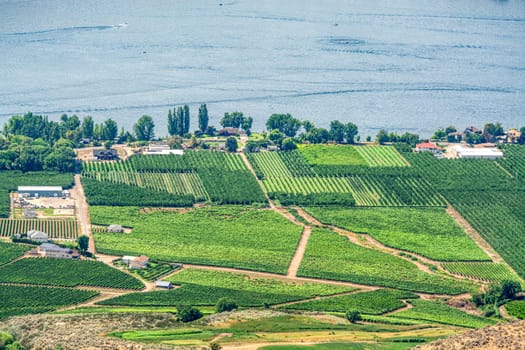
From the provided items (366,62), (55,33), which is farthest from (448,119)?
(55,33)

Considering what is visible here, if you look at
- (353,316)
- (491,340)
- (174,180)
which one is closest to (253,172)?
(174,180)

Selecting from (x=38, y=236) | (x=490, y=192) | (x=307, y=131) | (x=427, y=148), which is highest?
(x=307, y=131)

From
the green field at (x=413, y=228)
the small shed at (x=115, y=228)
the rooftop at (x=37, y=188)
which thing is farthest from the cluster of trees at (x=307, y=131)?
the small shed at (x=115, y=228)

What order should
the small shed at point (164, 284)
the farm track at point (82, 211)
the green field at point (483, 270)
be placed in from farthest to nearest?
the farm track at point (82, 211) → the green field at point (483, 270) → the small shed at point (164, 284)

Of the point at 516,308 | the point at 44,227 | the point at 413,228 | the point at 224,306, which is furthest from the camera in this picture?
the point at 413,228

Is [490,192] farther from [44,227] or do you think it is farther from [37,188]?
[37,188]

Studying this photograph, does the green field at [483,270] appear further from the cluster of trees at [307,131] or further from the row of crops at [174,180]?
the cluster of trees at [307,131]
